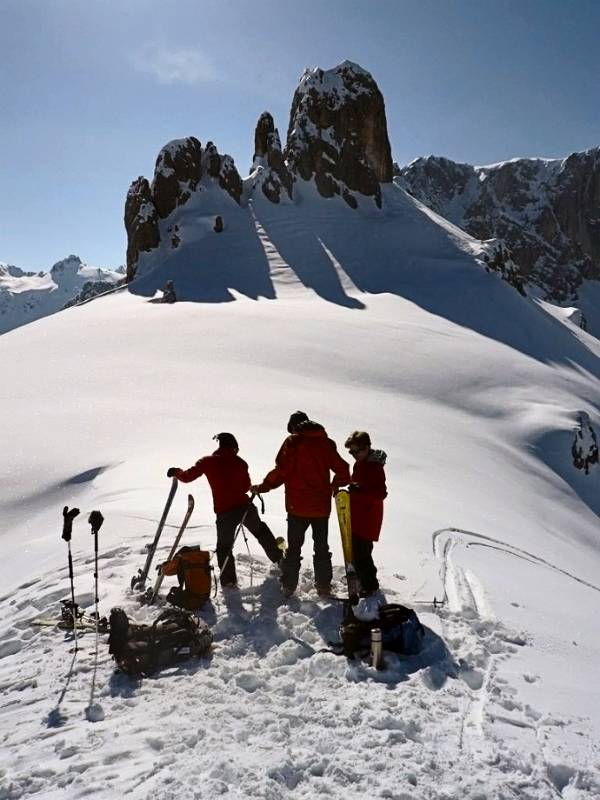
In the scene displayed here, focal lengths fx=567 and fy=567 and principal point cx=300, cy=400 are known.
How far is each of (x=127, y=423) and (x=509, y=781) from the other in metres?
14.0

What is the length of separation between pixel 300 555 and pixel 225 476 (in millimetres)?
1302

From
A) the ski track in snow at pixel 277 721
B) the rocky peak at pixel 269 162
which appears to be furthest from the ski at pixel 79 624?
the rocky peak at pixel 269 162

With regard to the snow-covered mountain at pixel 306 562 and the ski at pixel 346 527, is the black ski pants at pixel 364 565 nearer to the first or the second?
the ski at pixel 346 527

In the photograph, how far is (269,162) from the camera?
224 ft

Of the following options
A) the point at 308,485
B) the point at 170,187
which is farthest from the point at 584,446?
the point at 170,187

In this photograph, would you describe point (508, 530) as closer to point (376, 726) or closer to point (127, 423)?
point (376, 726)

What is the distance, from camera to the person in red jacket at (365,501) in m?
6.41

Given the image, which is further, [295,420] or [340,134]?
[340,134]

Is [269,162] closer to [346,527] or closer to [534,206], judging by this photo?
[346,527]

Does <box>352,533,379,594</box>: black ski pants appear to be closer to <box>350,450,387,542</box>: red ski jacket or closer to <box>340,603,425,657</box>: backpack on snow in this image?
<box>350,450,387,542</box>: red ski jacket

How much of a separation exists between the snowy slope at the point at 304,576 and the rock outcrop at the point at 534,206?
467ft

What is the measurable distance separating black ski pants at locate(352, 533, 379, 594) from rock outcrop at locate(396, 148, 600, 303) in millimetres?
161440

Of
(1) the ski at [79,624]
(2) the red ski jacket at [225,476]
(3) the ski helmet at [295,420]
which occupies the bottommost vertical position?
(1) the ski at [79,624]

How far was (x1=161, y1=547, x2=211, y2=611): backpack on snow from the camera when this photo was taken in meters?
6.11
